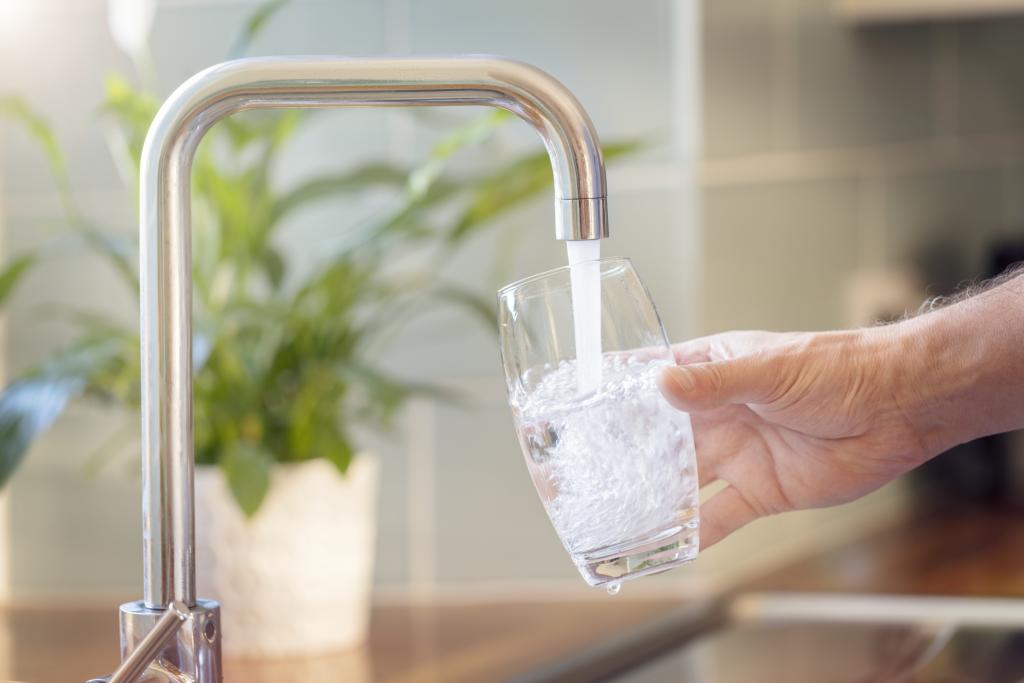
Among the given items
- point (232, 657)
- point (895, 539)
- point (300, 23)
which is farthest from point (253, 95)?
point (895, 539)

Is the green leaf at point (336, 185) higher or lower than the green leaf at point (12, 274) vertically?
higher

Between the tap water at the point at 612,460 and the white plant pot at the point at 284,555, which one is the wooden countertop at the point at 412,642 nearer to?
the white plant pot at the point at 284,555

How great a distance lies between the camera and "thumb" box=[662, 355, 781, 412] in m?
0.80

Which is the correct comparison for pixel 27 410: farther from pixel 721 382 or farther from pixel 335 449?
pixel 721 382

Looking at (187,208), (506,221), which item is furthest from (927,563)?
(187,208)

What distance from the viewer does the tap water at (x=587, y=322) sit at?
76 centimetres

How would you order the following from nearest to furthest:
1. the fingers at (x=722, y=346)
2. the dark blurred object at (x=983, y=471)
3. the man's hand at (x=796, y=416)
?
the man's hand at (x=796, y=416) → the fingers at (x=722, y=346) → the dark blurred object at (x=983, y=471)

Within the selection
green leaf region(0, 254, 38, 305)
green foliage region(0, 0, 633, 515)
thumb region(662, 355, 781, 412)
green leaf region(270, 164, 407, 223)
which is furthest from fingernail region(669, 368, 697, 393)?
green leaf region(0, 254, 38, 305)

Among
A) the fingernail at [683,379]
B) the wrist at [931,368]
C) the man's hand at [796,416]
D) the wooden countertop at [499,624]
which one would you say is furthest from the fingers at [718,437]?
the wooden countertop at [499,624]

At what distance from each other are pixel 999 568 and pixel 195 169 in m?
1.05

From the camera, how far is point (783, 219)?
1.87 m

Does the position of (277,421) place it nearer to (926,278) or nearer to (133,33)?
(133,33)

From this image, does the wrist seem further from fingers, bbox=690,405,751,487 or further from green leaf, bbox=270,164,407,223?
green leaf, bbox=270,164,407,223

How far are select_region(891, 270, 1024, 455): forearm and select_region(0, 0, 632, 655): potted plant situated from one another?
0.47 metres
